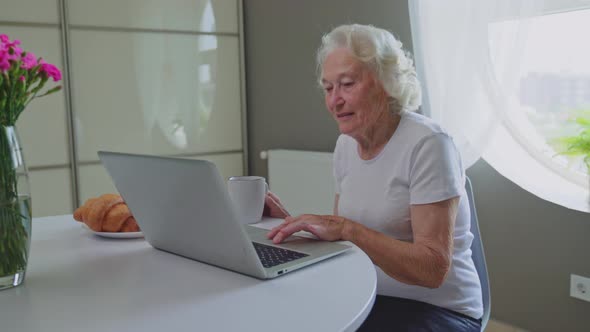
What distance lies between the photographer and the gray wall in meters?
1.90

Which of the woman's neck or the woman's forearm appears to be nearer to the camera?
the woman's forearm

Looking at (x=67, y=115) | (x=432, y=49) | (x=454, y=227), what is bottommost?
(x=454, y=227)

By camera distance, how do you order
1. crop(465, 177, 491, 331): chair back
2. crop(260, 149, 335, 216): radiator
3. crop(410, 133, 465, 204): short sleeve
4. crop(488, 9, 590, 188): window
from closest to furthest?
crop(410, 133, 465, 204): short sleeve → crop(465, 177, 491, 331): chair back → crop(488, 9, 590, 188): window → crop(260, 149, 335, 216): radiator

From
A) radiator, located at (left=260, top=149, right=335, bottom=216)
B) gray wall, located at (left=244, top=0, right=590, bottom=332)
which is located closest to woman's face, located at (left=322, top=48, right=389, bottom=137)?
gray wall, located at (left=244, top=0, right=590, bottom=332)

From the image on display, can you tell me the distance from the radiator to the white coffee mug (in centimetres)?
142

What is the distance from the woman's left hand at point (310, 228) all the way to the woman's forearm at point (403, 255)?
0.02 m

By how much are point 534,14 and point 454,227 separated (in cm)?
99

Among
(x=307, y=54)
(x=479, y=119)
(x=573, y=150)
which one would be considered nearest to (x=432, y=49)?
(x=479, y=119)

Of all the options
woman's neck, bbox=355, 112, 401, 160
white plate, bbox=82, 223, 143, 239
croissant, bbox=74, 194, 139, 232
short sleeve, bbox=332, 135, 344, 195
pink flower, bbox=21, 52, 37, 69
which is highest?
pink flower, bbox=21, 52, 37, 69

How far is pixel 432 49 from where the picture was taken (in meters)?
2.12

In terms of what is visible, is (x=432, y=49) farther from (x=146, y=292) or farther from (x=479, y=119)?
(x=146, y=292)

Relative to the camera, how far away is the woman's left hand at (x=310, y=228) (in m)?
1.06

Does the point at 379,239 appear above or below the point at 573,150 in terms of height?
below

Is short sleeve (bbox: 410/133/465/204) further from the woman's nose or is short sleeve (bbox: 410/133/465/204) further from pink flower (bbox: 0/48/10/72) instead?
pink flower (bbox: 0/48/10/72)
